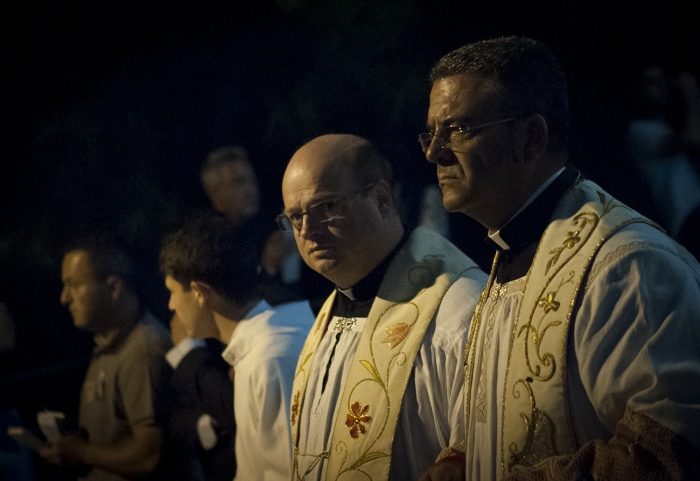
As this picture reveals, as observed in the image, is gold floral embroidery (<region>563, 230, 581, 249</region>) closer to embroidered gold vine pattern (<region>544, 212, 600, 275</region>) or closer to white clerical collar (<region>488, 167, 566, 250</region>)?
embroidered gold vine pattern (<region>544, 212, 600, 275</region>)

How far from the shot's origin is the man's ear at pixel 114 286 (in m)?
4.18

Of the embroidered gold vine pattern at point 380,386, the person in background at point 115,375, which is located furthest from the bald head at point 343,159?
the person in background at point 115,375

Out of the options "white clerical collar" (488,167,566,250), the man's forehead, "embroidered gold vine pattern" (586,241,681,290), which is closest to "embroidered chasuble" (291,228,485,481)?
"white clerical collar" (488,167,566,250)

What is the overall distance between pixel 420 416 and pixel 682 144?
61.6 inches

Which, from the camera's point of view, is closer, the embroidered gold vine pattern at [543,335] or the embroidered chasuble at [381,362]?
the embroidered gold vine pattern at [543,335]

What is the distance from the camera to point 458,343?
2566 millimetres

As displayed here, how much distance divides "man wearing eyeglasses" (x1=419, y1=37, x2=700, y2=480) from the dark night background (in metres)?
1.63

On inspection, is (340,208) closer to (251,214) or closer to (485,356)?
(485,356)

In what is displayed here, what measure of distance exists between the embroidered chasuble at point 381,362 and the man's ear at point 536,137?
0.73m

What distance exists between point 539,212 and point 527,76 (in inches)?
15.8

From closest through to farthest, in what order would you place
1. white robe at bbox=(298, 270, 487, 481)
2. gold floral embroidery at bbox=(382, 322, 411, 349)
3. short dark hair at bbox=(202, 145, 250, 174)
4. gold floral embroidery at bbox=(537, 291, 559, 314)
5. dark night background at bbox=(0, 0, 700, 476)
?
gold floral embroidery at bbox=(537, 291, 559, 314)
white robe at bbox=(298, 270, 487, 481)
gold floral embroidery at bbox=(382, 322, 411, 349)
dark night background at bbox=(0, 0, 700, 476)
short dark hair at bbox=(202, 145, 250, 174)

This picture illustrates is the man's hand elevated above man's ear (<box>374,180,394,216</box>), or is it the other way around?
man's ear (<box>374,180,394,216</box>)

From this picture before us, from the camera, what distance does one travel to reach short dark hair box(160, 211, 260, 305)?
3.59m

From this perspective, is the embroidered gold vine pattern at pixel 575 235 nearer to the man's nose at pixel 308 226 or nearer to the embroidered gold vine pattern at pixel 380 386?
the embroidered gold vine pattern at pixel 380 386
